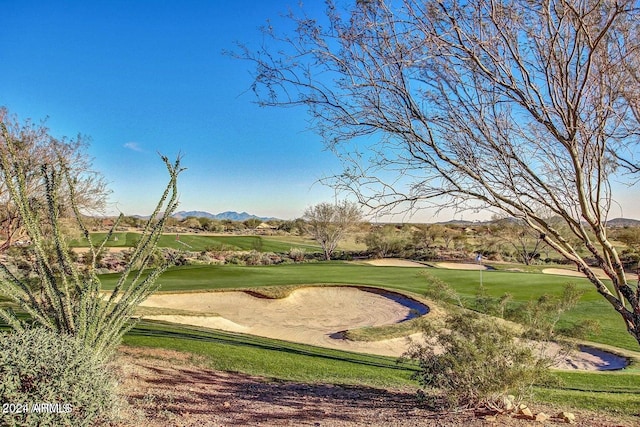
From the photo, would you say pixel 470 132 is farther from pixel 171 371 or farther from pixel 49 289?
pixel 171 371

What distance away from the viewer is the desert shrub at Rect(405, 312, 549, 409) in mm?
5699

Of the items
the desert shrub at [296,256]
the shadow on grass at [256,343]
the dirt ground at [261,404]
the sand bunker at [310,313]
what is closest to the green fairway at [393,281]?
the sand bunker at [310,313]

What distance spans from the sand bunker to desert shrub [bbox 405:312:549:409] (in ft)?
21.6

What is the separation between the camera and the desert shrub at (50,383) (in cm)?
400

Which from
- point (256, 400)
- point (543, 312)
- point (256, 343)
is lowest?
point (256, 343)

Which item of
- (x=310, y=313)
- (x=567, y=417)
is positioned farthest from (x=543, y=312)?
(x=310, y=313)

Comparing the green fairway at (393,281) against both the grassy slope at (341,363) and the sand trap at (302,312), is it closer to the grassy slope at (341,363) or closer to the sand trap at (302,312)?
the grassy slope at (341,363)

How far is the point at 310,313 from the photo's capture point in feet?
59.3

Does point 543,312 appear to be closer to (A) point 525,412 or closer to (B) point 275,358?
(A) point 525,412

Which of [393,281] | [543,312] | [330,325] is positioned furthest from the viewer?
[393,281]

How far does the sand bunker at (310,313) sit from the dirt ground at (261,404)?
5678 millimetres

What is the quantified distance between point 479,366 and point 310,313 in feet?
41.9

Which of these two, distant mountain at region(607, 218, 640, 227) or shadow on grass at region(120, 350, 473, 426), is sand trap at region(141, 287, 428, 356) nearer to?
shadow on grass at region(120, 350, 473, 426)

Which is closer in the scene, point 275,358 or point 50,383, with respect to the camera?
point 50,383
